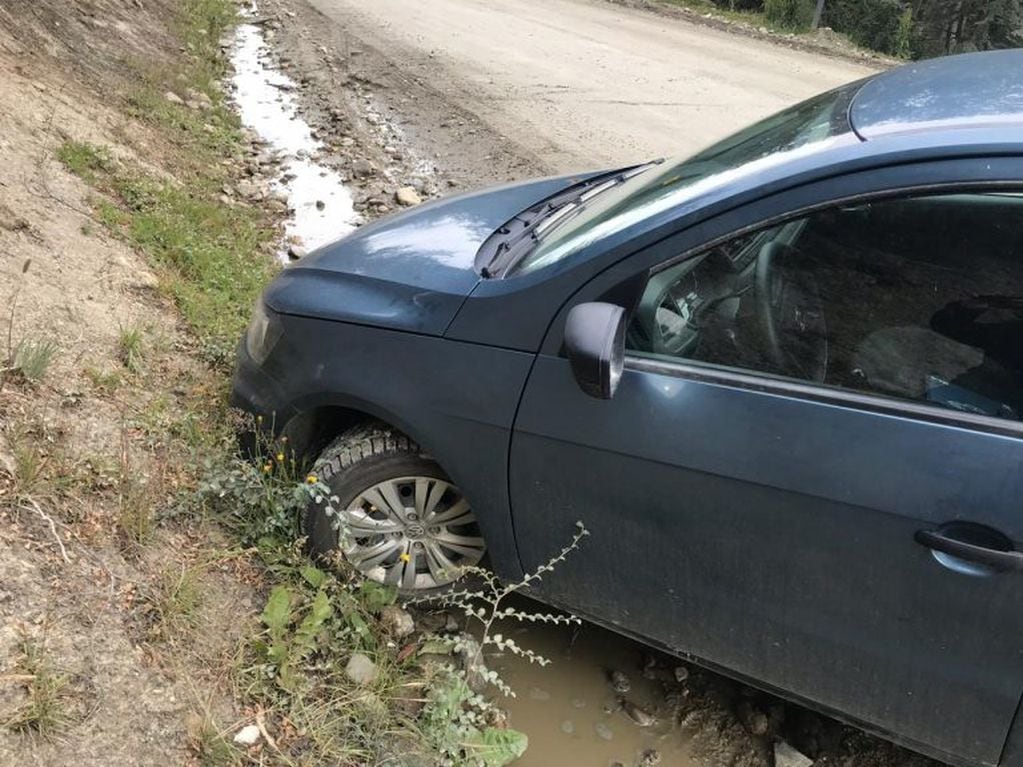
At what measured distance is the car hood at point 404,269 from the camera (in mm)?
2684

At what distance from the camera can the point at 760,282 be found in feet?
7.43

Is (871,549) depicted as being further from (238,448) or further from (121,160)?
(121,160)

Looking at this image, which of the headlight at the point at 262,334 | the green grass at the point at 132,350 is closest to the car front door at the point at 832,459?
the headlight at the point at 262,334

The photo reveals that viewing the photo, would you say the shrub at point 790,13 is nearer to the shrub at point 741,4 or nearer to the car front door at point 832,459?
the shrub at point 741,4

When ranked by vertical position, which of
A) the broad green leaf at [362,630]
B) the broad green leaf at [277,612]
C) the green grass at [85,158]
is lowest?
the broad green leaf at [362,630]

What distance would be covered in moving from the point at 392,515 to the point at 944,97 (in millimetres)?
2055

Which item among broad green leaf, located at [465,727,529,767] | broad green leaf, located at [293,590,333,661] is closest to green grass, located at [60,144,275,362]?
broad green leaf, located at [293,590,333,661]

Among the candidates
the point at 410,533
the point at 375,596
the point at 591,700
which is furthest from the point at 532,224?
the point at 591,700

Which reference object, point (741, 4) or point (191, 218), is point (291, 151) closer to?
point (191, 218)

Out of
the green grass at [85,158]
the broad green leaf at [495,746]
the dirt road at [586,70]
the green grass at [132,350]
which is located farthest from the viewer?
the dirt road at [586,70]

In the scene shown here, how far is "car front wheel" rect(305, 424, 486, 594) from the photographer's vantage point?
284 cm

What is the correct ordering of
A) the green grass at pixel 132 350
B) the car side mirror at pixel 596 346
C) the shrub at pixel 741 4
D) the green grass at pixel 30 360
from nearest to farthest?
the car side mirror at pixel 596 346 → the green grass at pixel 30 360 → the green grass at pixel 132 350 → the shrub at pixel 741 4

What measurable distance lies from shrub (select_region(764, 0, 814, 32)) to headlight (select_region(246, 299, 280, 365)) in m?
15.7

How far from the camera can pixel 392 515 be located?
2.93 meters
